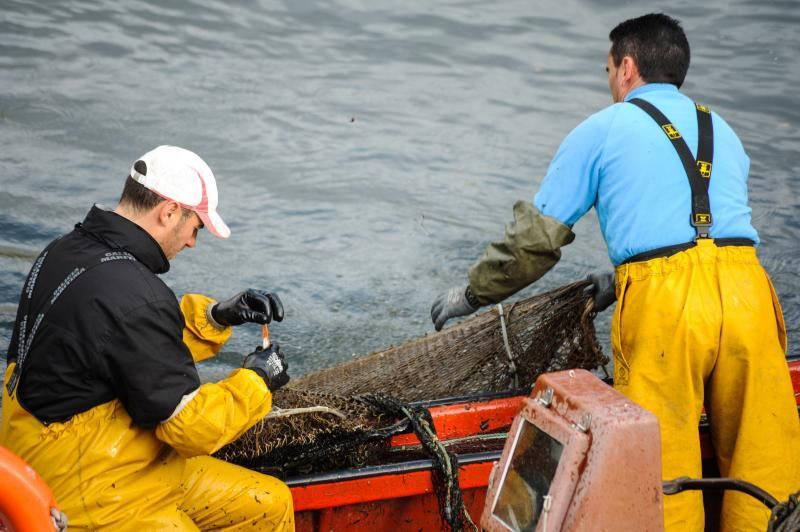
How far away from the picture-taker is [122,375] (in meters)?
3.19

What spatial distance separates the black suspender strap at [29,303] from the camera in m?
→ 3.26

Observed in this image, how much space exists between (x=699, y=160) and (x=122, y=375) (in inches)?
95.7

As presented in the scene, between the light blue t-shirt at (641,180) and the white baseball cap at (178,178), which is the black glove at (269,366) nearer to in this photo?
the white baseball cap at (178,178)

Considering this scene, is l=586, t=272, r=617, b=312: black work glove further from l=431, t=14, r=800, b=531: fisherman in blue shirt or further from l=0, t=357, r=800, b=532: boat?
l=0, t=357, r=800, b=532: boat

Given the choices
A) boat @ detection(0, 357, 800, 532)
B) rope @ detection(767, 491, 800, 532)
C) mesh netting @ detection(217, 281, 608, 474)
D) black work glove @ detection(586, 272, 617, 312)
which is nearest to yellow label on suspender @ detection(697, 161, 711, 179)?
black work glove @ detection(586, 272, 617, 312)

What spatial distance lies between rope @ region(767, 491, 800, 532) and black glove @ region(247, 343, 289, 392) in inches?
73.1

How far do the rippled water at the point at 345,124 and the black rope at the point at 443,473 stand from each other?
113 inches

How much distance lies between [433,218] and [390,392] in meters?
4.81

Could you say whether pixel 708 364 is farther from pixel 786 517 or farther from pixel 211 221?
pixel 211 221

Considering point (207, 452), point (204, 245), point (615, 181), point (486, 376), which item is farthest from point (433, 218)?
point (207, 452)

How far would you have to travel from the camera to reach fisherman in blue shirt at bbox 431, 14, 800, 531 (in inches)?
150

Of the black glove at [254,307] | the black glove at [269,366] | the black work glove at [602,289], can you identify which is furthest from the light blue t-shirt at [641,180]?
the black glove at [269,366]

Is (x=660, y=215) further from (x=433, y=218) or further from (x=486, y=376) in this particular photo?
(x=433, y=218)

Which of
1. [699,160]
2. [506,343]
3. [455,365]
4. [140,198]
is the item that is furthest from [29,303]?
[699,160]
